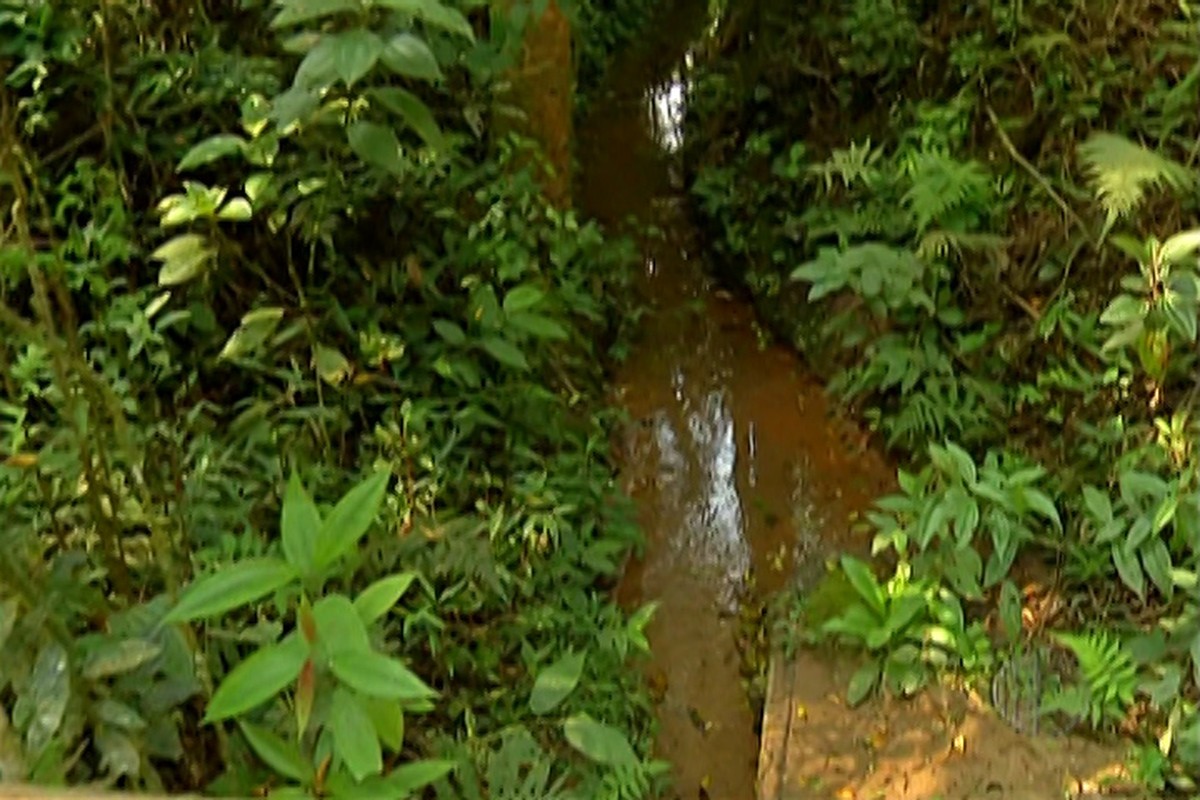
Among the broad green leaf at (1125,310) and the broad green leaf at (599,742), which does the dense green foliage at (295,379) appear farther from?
the broad green leaf at (1125,310)

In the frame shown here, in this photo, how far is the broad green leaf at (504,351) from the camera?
4223mm

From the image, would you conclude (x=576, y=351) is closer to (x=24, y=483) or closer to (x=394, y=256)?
(x=394, y=256)

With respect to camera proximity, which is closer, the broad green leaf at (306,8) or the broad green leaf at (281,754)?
the broad green leaf at (281,754)

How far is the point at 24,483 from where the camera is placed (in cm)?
343

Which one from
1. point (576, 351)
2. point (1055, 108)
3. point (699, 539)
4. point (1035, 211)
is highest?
point (1055, 108)

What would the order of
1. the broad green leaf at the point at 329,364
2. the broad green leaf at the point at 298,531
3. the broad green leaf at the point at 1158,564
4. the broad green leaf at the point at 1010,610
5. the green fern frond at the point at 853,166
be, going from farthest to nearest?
the green fern frond at the point at 853,166 → the broad green leaf at the point at 329,364 → the broad green leaf at the point at 1010,610 → the broad green leaf at the point at 1158,564 → the broad green leaf at the point at 298,531

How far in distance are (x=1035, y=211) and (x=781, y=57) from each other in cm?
195

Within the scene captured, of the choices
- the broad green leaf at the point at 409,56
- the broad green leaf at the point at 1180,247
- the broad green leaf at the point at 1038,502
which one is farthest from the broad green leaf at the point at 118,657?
the broad green leaf at the point at 1180,247

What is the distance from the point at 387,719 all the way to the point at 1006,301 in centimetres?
309

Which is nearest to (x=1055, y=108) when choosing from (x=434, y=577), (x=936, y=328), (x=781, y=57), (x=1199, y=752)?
(x=936, y=328)

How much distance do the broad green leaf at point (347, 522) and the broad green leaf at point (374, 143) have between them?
143 cm

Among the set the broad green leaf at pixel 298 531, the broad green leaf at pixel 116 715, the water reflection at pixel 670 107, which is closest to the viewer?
the broad green leaf at pixel 298 531

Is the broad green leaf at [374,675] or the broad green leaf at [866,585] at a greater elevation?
the broad green leaf at [374,675]

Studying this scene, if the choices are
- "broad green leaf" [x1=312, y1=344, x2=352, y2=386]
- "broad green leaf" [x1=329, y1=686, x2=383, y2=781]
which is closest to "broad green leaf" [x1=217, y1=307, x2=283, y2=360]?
"broad green leaf" [x1=312, y1=344, x2=352, y2=386]
